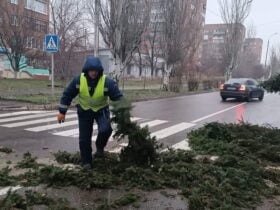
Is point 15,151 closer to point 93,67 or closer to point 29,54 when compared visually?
point 93,67

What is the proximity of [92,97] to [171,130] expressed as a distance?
4894mm

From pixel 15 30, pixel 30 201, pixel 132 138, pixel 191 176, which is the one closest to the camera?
pixel 30 201

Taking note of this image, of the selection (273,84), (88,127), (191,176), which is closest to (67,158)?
(88,127)

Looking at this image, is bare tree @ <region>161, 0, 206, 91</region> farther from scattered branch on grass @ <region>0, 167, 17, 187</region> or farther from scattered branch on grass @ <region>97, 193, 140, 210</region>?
scattered branch on grass @ <region>97, 193, 140, 210</region>

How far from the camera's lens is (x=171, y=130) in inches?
372

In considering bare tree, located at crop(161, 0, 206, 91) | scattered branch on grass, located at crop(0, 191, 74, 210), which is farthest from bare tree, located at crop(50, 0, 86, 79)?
scattered branch on grass, located at crop(0, 191, 74, 210)

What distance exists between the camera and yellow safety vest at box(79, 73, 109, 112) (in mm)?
4863

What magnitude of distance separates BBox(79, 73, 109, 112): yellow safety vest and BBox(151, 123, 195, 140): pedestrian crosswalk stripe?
3.41m

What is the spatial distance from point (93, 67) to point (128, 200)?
74.7 inches

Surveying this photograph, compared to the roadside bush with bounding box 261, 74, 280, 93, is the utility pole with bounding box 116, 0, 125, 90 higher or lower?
higher

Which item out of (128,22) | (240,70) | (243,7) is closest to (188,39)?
(128,22)

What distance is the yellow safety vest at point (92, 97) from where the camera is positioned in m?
4.86

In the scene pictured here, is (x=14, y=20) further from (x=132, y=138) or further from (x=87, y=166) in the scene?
(x=132, y=138)

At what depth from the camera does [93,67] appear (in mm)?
4750
